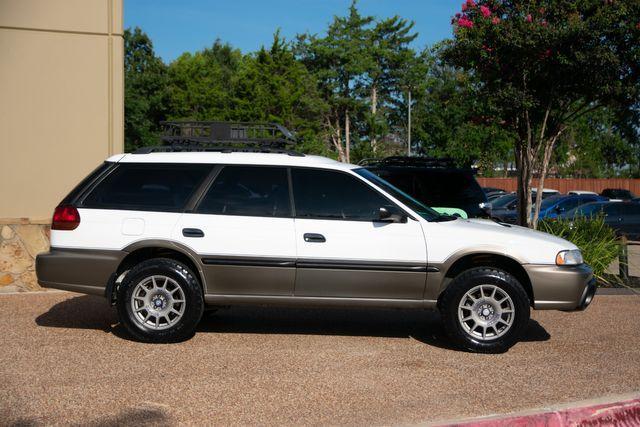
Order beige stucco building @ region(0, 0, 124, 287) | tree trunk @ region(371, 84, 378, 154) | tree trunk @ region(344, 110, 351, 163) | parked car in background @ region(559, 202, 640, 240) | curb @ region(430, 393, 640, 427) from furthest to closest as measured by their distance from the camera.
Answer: tree trunk @ region(344, 110, 351, 163) < tree trunk @ region(371, 84, 378, 154) < parked car in background @ region(559, 202, 640, 240) < beige stucco building @ region(0, 0, 124, 287) < curb @ region(430, 393, 640, 427)

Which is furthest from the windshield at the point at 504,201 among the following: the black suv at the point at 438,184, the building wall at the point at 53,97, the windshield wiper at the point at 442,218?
the windshield wiper at the point at 442,218

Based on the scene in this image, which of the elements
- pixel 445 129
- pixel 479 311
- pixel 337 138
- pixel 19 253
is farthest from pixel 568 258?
pixel 337 138

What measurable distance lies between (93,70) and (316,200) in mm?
5017

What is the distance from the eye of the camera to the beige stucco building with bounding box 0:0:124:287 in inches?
420

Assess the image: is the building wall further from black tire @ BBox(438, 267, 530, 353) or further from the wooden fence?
the wooden fence

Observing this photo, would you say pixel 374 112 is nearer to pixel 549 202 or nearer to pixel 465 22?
pixel 549 202

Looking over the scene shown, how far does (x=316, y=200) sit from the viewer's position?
296 inches

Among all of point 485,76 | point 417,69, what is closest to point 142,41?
point 417,69

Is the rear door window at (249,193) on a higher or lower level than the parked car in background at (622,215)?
higher

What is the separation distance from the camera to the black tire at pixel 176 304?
24.0 feet

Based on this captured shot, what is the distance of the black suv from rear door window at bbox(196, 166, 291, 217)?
166 inches

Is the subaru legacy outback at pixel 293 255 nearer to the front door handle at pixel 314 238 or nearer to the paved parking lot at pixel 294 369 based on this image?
the front door handle at pixel 314 238

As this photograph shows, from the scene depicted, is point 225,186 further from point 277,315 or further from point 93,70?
point 93,70

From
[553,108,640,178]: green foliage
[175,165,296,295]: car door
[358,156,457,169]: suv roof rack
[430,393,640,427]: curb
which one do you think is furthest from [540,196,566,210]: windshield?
[553,108,640,178]: green foliage
